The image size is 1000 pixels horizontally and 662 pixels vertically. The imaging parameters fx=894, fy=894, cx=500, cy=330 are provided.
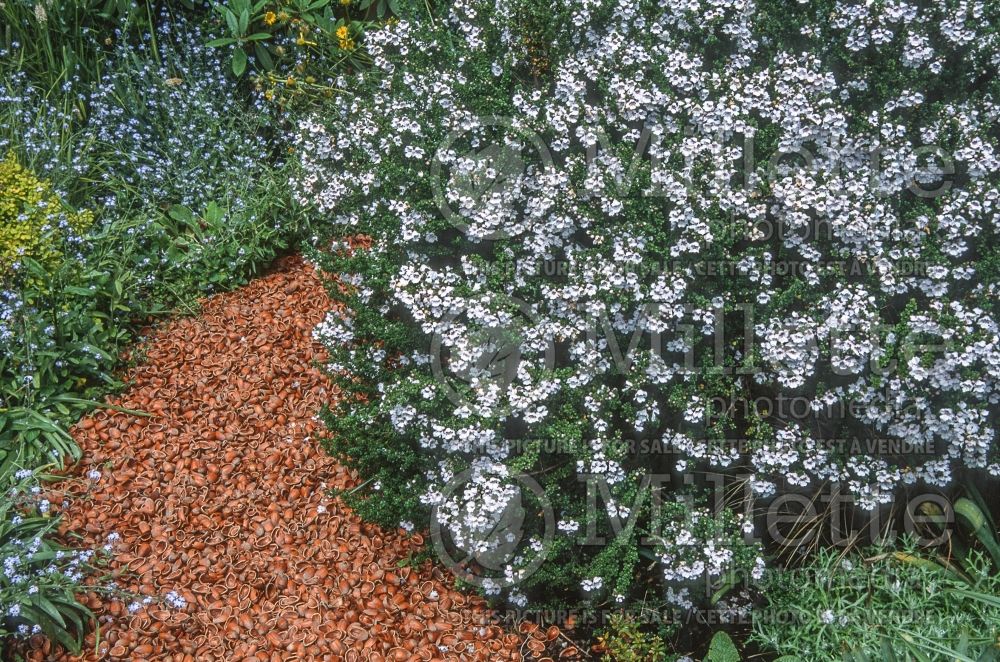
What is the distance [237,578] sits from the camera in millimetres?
3770

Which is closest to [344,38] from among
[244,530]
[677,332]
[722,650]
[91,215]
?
[91,215]

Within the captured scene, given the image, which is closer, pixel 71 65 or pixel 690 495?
pixel 690 495

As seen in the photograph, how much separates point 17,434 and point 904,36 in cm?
423

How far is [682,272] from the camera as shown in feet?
11.0

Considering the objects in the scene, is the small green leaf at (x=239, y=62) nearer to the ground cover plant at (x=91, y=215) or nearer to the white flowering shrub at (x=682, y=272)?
the ground cover plant at (x=91, y=215)

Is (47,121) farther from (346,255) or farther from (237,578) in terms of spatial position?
(237,578)

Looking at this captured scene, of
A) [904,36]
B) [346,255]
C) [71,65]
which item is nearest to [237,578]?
[346,255]

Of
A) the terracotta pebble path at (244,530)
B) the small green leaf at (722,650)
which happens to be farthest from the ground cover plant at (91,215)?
the small green leaf at (722,650)

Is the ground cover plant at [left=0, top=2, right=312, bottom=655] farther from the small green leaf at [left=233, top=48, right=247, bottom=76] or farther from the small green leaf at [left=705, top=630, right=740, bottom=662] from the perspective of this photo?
the small green leaf at [left=705, top=630, right=740, bottom=662]

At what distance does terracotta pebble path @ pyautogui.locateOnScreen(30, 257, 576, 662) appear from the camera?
3572mm

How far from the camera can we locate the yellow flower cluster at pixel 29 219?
455 centimetres

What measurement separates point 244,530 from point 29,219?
2069 millimetres

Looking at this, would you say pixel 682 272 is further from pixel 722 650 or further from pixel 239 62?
pixel 239 62

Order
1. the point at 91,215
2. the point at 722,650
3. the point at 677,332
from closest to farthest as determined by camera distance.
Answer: the point at 722,650 → the point at 677,332 → the point at 91,215
